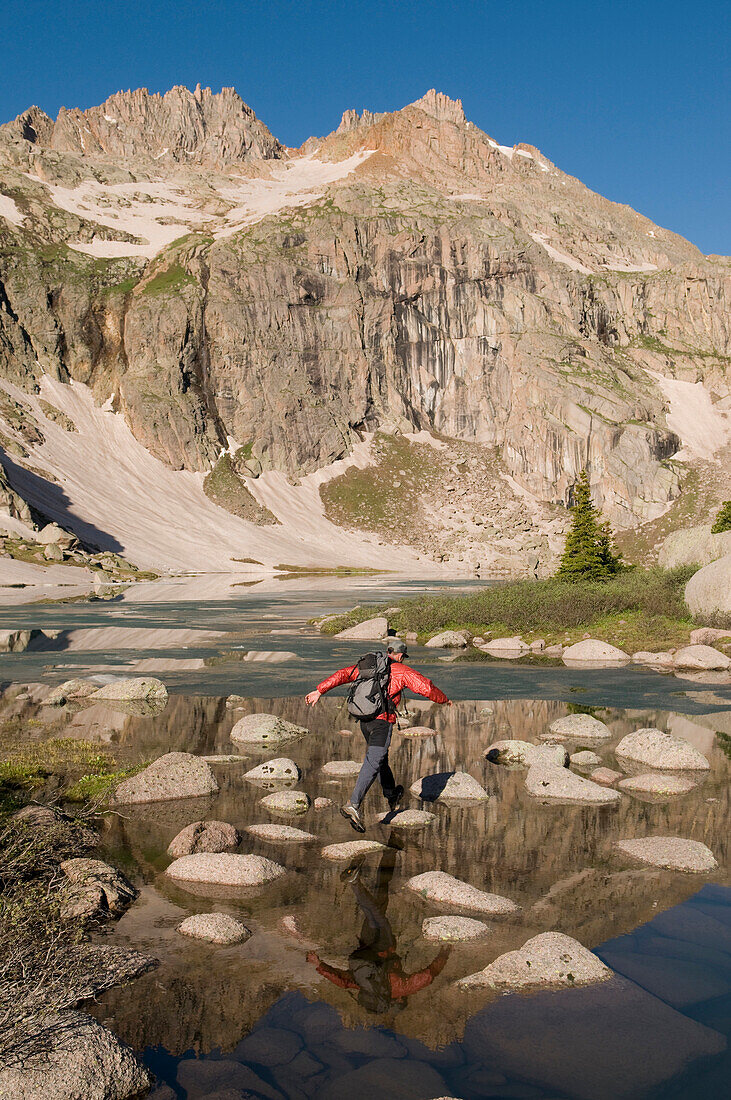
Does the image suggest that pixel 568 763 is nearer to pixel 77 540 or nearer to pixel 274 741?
pixel 274 741

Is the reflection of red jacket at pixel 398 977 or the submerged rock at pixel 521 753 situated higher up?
the reflection of red jacket at pixel 398 977

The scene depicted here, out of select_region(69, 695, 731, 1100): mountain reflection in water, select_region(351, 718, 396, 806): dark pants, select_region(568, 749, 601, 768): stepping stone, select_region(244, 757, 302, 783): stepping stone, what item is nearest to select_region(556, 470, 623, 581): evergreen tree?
select_region(568, 749, 601, 768): stepping stone

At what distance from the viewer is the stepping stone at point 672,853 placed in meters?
9.43

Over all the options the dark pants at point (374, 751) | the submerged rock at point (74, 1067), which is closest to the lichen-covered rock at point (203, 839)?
the dark pants at point (374, 751)

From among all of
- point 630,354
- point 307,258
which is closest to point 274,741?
point 307,258

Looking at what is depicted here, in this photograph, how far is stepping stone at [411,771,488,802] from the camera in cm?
1208

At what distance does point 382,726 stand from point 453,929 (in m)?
3.47

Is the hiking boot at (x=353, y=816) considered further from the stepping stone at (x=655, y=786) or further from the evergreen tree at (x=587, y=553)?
the evergreen tree at (x=587, y=553)

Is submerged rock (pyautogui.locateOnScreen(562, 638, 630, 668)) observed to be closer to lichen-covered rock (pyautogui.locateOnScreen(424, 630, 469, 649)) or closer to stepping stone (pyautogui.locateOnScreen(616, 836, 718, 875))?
lichen-covered rock (pyautogui.locateOnScreen(424, 630, 469, 649))

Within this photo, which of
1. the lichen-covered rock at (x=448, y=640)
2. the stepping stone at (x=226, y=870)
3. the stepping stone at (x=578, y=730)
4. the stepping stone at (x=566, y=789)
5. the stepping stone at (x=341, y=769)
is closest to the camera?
the stepping stone at (x=226, y=870)

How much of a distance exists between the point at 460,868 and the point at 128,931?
157 inches

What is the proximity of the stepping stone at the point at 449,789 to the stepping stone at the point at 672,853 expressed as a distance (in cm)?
261

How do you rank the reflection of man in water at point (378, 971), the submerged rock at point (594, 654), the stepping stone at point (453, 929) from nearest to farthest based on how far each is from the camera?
the reflection of man in water at point (378, 971)
the stepping stone at point (453, 929)
the submerged rock at point (594, 654)

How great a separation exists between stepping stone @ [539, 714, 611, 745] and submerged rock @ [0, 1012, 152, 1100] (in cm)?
1251
